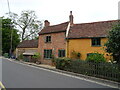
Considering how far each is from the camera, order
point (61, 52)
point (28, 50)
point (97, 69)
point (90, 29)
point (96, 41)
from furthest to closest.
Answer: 1. point (28, 50)
2. point (61, 52)
3. point (90, 29)
4. point (96, 41)
5. point (97, 69)

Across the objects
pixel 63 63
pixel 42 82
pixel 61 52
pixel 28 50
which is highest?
pixel 28 50

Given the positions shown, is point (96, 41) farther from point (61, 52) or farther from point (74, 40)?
point (61, 52)

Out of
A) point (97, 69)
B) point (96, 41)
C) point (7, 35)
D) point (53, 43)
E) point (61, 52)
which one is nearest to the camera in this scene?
point (97, 69)

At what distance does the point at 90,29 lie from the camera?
21.1 meters

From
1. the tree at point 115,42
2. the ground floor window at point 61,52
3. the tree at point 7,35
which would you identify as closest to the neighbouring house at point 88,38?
the ground floor window at point 61,52

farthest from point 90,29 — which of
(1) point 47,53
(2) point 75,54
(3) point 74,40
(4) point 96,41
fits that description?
(1) point 47,53

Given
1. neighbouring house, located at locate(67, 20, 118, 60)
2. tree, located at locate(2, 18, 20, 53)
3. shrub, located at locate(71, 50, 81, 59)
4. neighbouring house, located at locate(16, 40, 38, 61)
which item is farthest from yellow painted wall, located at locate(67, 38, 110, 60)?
tree, located at locate(2, 18, 20, 53)

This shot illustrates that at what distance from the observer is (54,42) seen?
23.9 metres

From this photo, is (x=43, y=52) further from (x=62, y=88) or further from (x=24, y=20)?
(x=24, y=20)

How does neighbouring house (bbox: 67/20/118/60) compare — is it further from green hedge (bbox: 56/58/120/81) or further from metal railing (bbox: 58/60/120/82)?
metal railing (bbox: 58/60/120/82)

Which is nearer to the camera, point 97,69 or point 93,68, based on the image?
point 97,69

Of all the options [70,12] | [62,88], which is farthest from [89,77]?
[70,12]

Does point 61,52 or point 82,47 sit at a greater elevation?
point 82,47

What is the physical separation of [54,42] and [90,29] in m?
6.59
